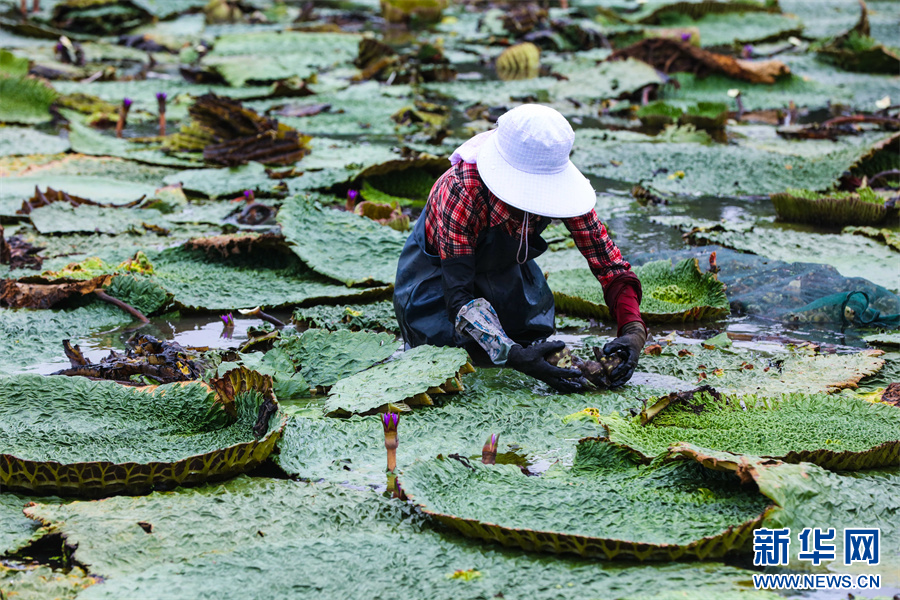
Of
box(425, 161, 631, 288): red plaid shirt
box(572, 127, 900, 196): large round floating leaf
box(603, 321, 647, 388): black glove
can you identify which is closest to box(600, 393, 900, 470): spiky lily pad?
box(603, 321, 647, 388): black glove

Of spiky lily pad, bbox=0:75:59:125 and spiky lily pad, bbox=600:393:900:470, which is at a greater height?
spiky lily pad, bbox=0:75:59:125

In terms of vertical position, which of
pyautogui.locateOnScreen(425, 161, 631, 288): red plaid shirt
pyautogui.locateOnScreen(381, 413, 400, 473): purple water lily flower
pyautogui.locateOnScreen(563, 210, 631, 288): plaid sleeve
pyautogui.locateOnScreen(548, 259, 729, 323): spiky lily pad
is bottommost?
pyautogui.locateOnScreen(548, 259, 729, 323): spiky lily pad

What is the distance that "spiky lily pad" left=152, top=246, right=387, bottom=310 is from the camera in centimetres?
352

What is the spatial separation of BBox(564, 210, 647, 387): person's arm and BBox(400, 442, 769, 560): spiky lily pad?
0.54m

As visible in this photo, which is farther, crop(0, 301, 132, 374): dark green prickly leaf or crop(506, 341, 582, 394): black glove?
crop(0, 301, 132, 374): dark green prickly leaf

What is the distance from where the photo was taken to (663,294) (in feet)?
11.6

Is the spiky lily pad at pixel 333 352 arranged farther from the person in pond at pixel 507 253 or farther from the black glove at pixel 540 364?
the black glove at pixel 540 364

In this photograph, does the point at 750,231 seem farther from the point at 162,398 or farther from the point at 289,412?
the point at 162,398

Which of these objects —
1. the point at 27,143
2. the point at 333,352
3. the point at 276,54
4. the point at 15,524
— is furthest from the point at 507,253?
the point at 276,54

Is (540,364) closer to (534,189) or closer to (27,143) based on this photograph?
(534,189)

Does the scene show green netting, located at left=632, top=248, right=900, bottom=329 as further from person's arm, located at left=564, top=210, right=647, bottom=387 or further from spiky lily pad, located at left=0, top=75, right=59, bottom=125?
spiky lily pad, located at left=0, top=75, right=59, bottom=125

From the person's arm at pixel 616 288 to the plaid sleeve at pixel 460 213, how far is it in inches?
11.9

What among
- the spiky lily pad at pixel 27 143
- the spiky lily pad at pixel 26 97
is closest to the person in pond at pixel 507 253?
the spiky lily pad at pixel 27 143

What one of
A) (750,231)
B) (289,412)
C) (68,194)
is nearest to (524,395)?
(289,412)
